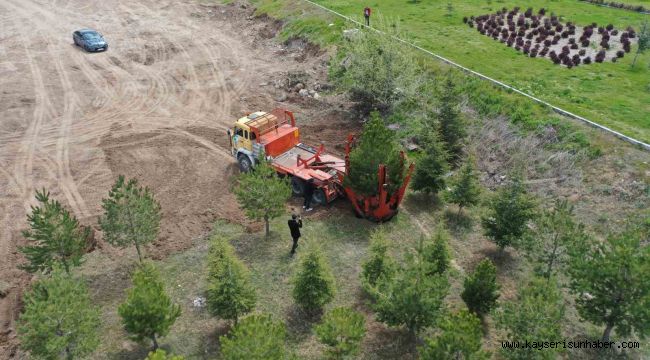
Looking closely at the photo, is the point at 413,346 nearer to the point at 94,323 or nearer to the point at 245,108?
the point at 94,323

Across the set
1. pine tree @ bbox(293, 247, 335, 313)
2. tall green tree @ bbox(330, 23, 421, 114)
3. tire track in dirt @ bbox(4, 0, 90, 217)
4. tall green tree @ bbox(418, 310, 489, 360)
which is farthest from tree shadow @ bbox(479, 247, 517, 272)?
tire track in dirt @ bbox(4, 0, 90, 217)

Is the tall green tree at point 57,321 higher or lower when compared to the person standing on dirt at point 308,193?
higher

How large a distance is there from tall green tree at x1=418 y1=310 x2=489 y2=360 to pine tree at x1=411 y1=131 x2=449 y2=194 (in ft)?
32.3

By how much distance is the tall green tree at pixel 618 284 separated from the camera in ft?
46.4

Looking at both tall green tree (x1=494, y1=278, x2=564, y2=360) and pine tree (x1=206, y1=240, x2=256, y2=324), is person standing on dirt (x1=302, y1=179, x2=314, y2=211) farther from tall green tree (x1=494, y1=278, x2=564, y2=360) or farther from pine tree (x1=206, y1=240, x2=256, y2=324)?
tall green tree (x1=494, y1=278, x2=564, y2=360)

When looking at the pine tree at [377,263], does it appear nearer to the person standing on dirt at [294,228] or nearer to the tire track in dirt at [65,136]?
the person standing on dirt at [294,228]

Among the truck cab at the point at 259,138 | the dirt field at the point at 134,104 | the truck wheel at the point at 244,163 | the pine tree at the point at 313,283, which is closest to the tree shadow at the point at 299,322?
the pine tree at the point at 313,283

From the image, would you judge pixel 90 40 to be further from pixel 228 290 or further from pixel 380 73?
pixel 228 290

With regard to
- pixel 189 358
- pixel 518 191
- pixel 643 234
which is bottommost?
pixel 189 358

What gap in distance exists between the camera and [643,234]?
64.5ft

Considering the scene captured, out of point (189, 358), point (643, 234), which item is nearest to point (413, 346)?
point (189, 358)

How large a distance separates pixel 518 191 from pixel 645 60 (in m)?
21.5

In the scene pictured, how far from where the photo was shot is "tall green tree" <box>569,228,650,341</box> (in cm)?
1416

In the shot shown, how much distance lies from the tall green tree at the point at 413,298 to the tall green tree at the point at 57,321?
27.1 ft
